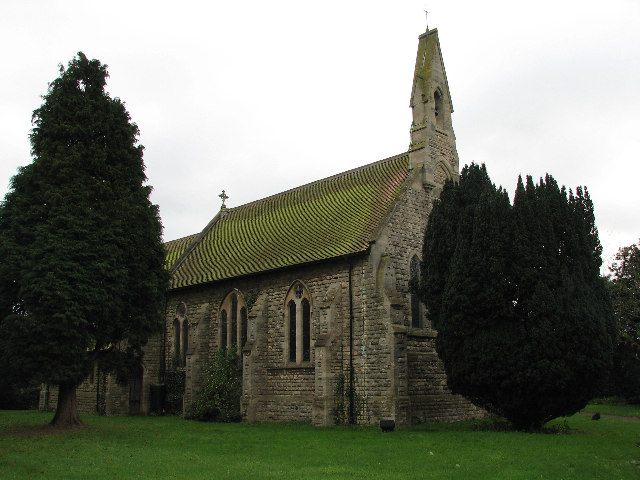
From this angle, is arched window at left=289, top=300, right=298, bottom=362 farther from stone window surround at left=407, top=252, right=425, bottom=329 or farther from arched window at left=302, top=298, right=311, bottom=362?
stone window surround at left=407, top=252, right=425, bottom=329

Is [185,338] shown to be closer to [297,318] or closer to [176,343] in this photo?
[176,343]

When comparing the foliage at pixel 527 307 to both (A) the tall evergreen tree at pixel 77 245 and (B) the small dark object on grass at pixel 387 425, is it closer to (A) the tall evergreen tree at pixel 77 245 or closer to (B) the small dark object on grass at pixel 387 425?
(B) the small dark object on grass at pixel 387 425

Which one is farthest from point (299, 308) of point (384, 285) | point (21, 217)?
point (21, 217)

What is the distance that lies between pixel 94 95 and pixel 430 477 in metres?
19.4

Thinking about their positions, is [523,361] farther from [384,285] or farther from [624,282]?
[624,282]

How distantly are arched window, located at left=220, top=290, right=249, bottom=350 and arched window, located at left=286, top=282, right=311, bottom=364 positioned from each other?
8.16 ft

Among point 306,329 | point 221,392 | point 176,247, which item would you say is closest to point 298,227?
point 306,329

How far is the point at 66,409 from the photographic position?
23219 mm

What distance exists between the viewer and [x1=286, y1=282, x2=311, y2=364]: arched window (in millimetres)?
25812

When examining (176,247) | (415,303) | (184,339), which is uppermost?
(176,247)

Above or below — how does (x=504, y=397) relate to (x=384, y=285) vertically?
below

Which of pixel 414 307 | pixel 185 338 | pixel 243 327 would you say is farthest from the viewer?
pixel 185 338

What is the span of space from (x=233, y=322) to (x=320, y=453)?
14.2 meters

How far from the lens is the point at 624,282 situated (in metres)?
43.7
